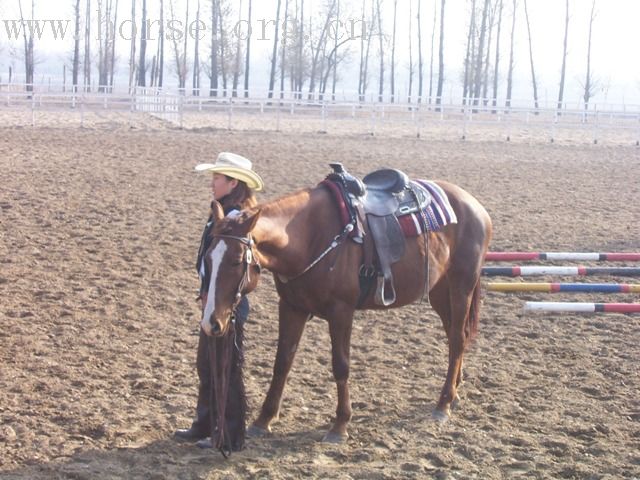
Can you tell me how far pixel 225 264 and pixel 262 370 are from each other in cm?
210

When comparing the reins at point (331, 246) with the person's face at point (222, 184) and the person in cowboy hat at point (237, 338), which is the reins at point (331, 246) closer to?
the person in cowboy hat at point (237, 338)

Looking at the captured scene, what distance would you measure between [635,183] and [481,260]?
12622 millimetres

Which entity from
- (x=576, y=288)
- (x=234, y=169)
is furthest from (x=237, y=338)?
(x=576, y=288)

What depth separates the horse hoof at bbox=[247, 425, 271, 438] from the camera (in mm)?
4898

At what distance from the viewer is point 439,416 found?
17.1 feet

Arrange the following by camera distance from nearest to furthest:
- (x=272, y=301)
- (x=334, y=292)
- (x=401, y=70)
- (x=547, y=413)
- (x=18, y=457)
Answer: (x=18, y=457)
(x=334, y=292)
(x=547, y=413)
(x=272, y=301)
(x=401, y=70)

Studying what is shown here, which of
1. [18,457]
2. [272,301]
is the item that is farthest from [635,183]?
[18,457]

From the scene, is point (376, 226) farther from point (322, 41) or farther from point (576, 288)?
point (322, 41)

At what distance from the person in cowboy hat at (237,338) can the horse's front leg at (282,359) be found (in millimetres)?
348

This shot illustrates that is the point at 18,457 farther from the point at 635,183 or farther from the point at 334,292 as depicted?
the point at 635,183

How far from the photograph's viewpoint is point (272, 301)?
7.89 m

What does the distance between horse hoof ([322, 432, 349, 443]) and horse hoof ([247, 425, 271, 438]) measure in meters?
0.36

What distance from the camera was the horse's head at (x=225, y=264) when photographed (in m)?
4.05

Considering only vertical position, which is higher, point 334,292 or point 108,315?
point 334,292
